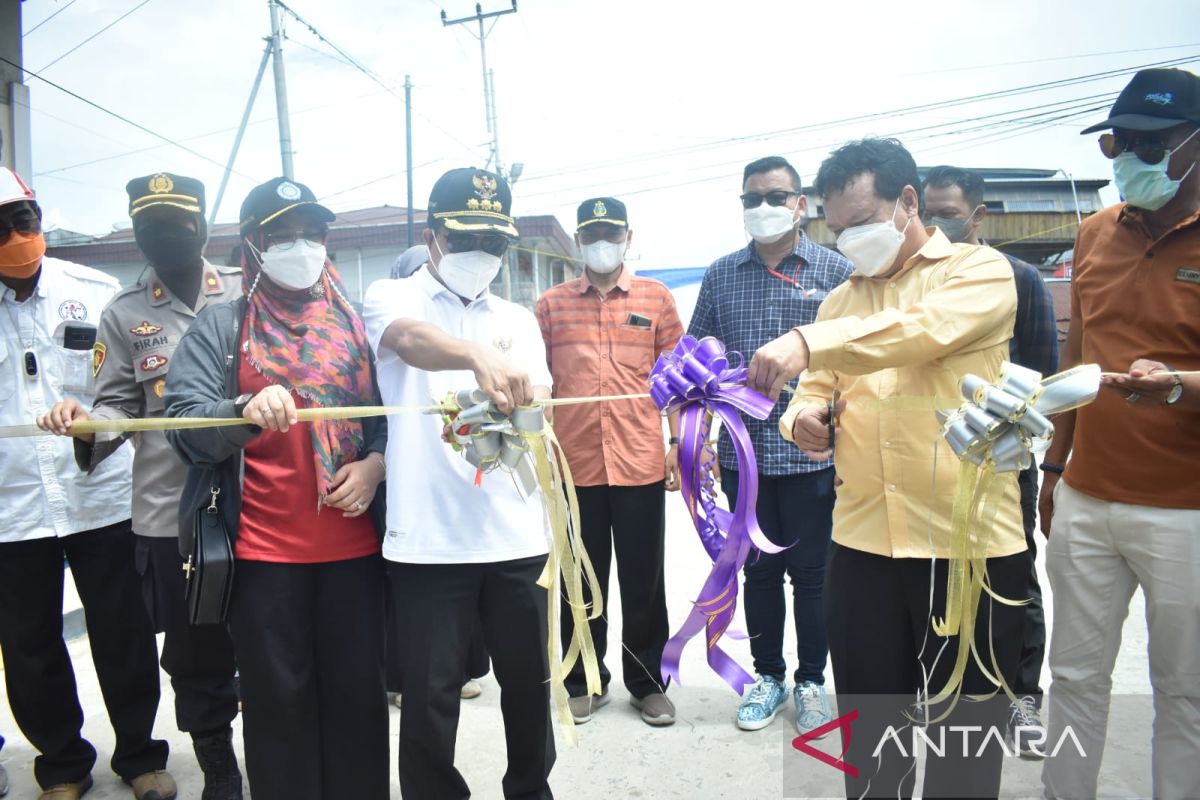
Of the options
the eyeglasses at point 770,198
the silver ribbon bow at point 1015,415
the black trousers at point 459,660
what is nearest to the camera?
the silver ribbon bow at point 1015,415

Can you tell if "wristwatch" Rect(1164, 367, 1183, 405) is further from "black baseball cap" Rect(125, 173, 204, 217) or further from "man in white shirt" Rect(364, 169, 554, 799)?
"black baseball cap" Rect(125, 173, 204, 217)

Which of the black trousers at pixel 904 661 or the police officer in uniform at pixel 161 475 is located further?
the police officer in uniform at pixel 161 475

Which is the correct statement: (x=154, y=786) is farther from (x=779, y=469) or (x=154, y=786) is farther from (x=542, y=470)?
(x=779, y=469)

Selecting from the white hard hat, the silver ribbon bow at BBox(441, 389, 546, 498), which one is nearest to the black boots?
the silver ribbon bow at BBox(441, 389, 546, 498)

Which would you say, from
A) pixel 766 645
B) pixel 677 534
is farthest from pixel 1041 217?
pixel 766 645

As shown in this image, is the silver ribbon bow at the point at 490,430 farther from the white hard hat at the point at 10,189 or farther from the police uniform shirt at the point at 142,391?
the white hard hat at the point at 10,189

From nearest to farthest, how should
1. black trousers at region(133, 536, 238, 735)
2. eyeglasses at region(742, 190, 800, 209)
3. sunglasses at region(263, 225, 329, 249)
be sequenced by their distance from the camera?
1. sunglasses at region(263, 225, 329, 249)
2. black trousers at region(133, 536, 238, 735)
3. eyeglasses at region(742, 190, 800, 209)

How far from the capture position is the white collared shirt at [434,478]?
6.73ft

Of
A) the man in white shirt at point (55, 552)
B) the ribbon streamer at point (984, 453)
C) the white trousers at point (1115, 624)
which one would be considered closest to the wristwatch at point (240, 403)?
the man in white shirt at point (55, 552)

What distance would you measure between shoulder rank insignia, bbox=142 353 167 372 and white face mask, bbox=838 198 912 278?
2187mm

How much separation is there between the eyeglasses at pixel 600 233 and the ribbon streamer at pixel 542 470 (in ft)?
5.34

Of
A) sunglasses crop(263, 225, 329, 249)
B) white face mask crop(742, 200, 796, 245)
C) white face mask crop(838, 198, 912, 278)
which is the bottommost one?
white face mask crop(838, 198, 912, 278)

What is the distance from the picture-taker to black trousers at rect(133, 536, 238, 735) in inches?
98.3

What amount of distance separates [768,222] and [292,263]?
76.2 inches
